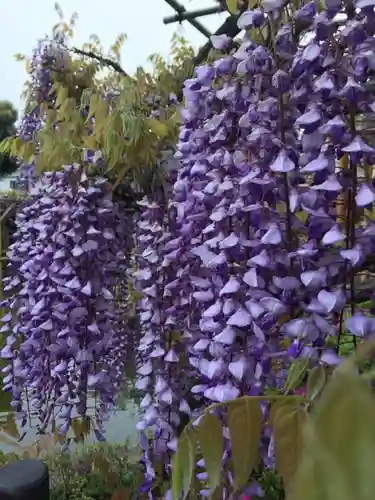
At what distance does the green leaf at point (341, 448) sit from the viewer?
199mm

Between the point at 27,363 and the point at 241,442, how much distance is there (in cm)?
123

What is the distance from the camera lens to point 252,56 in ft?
2.74

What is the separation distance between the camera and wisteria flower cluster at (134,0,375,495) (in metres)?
0.75

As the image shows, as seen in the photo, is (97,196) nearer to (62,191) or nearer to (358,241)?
(62,191)

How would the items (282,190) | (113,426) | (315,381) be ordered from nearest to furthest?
(315,381), (282,190), (113,426)

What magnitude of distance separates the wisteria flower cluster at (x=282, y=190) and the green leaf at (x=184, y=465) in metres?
0.28

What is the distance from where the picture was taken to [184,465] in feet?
1.56

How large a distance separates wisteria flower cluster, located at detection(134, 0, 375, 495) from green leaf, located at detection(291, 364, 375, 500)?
20.2 inches

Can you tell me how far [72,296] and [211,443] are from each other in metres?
0.91

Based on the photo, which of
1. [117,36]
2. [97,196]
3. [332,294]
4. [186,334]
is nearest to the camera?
[332,294]

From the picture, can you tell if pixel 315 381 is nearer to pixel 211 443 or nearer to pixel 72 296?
pixel 211 443

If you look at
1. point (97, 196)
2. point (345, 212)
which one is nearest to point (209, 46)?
point (97, 196)

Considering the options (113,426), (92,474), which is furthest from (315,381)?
(113,426)

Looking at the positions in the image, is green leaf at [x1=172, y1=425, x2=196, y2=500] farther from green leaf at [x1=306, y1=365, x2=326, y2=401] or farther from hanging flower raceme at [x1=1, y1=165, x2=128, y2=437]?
hanging flower raceme at [x1=1, y1=165, x2=128, y2=437]
